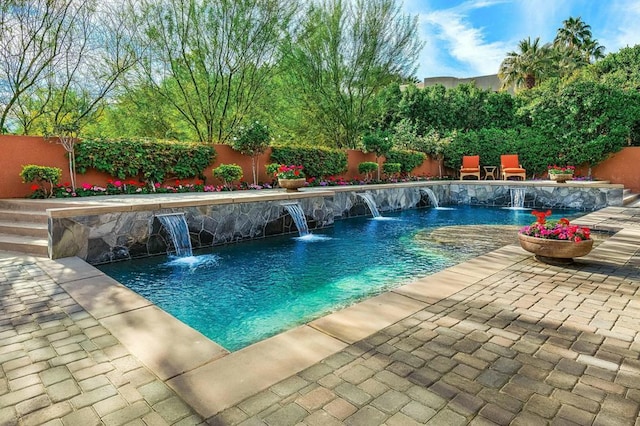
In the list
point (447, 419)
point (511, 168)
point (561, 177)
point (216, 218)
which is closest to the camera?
point (447, 419)

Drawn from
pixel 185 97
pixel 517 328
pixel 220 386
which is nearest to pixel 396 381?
pixel 220 386

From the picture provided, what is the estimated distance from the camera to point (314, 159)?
10867mm

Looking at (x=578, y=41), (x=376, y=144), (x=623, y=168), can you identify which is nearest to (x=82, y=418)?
(x=376, y=144)

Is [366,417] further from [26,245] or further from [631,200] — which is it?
[631,200]

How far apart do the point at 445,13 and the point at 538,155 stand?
21.4ft

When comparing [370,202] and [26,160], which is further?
[370,202]

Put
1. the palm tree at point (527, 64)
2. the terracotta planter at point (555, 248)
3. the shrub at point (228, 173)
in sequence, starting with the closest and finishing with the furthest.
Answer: the terracotta planter at point (555, 248) → the shrub at point (228, 173) → the palm tree at point (527, 64)

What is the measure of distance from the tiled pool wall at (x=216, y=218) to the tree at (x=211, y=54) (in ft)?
15.5

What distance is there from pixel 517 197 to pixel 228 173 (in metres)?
8.35

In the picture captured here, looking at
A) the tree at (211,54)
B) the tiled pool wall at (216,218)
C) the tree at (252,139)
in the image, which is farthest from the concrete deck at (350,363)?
the tree at (211,54)

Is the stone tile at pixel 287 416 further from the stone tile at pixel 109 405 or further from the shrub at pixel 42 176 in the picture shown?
the shrub at pixel 42 176

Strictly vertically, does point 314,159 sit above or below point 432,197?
above

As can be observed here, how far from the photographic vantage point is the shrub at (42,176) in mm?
5992

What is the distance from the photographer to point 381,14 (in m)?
12.6
